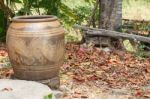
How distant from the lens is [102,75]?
22.9ft

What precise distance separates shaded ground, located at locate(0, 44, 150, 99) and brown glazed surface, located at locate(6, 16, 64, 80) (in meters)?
0.54

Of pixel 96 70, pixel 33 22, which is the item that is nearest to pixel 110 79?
pixel 96 70

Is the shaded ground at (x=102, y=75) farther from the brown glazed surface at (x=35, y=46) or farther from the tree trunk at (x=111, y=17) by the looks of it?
the brown glazed surface at (x=35, y=46)

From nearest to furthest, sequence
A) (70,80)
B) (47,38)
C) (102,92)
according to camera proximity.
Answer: (47,38) → (102,92) → (70,80)

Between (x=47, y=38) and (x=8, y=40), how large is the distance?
55 centimetres

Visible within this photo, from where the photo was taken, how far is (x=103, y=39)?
8789 mm

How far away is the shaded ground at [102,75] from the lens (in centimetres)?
612

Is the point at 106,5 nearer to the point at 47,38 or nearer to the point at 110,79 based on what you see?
the point at 110,79

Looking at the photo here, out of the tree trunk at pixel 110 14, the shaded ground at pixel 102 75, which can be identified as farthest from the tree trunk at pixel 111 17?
the shaded ground at pixel 102 75

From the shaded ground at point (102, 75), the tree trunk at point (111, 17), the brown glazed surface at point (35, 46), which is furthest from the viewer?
the tree trunk at point (111, 17)

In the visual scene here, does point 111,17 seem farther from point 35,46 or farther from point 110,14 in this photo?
point 35,46

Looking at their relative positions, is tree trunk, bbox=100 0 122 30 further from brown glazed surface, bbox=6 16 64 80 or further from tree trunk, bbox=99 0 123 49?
brown glazed surface, bbox=6 16 64 80

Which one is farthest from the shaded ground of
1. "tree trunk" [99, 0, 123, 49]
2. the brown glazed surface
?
the brown glazed surface

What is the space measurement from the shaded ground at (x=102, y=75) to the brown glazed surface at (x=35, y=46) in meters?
0.54
